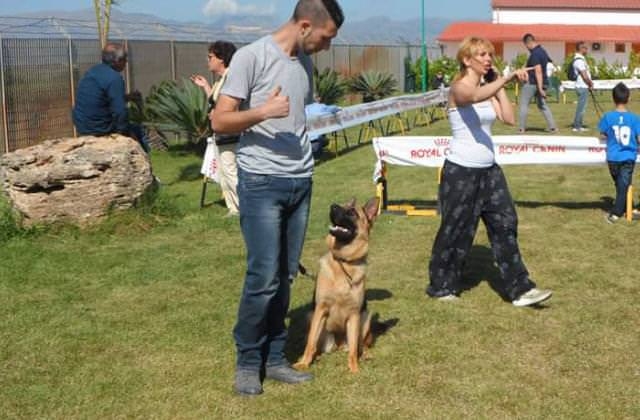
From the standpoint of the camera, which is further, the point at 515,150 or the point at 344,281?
the point at 515,150

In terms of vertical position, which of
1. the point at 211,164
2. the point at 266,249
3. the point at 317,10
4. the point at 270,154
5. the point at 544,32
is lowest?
the point at 211,164

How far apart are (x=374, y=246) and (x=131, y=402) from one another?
3.85m

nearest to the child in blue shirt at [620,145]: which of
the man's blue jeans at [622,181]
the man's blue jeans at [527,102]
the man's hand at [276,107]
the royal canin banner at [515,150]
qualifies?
the man's blue jeans at [622,181]

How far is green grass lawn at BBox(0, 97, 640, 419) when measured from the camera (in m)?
4.24

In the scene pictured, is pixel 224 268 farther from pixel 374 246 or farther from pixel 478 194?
pixel 478 194

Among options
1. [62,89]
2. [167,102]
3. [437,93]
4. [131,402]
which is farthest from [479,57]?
[437,93]

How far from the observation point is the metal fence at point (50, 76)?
13.8 m

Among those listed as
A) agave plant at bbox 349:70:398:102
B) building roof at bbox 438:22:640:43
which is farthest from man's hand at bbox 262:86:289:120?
building roof at bbox 438:22:640:43

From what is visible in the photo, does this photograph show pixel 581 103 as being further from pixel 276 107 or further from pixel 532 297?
pixel 276 107

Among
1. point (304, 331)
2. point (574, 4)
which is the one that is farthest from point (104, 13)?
point (574, 4)

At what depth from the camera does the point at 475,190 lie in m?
5.68

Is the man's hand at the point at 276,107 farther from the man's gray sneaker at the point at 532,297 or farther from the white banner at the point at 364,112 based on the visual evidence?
the white banner at the point at 364,112

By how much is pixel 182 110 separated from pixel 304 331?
9.16 m

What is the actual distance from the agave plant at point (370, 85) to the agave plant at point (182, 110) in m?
12.4
